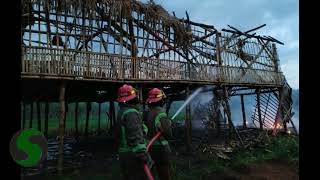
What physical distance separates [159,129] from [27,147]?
3250 mm

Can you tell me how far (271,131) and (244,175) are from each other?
998 cm

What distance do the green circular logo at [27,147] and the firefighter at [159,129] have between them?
3080 millimetres

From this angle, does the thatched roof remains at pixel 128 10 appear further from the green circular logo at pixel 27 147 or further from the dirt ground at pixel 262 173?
the green circular logo at pixel 27 147

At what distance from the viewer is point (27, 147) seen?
359 centimetres

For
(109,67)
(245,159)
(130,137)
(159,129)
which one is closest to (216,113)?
(245,159)

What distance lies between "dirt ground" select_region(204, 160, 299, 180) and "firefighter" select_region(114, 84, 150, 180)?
212 inches

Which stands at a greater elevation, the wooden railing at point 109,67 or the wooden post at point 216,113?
the wooden railing at point 109,67

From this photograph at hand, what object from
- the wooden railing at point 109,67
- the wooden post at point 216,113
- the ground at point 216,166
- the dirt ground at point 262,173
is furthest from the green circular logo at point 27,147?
the wooden post at point 216,113

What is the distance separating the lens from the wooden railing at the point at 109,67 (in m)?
11.1

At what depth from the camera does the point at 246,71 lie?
1848 cm

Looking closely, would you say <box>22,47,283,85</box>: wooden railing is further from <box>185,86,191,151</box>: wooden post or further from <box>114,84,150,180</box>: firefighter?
<box>114,84,150,180</box>: firefighter

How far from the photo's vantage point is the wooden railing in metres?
11.1

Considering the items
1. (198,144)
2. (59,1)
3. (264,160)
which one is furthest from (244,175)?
(59,1)

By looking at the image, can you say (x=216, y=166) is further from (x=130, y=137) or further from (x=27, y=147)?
(x=27, y=147)
